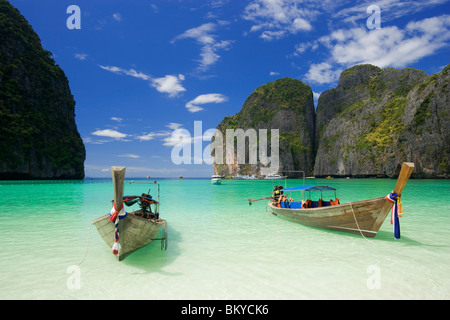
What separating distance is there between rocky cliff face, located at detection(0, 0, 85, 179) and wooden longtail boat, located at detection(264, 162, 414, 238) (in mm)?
72200

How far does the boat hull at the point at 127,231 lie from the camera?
707cm

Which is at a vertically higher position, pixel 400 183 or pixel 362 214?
pixel 400 183

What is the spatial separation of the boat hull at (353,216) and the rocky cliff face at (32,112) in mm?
72116

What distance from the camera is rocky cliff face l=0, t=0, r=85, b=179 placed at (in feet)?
198

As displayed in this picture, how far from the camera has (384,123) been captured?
87.9m

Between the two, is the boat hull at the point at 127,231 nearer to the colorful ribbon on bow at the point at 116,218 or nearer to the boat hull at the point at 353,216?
the colorful ribbon on bow at the point at 116,218

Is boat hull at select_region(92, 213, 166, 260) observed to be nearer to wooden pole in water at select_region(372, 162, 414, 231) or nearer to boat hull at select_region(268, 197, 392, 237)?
boat hull at select_region(268, 197, 392, 237)

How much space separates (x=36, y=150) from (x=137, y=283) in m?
76.3

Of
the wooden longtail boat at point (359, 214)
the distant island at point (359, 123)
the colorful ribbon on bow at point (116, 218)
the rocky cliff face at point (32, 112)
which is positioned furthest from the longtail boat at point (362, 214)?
the rocky cliff face at point (32, 112)

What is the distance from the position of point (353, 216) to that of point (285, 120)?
12385cm

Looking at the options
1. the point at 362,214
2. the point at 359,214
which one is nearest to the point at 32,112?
the point at 359,214

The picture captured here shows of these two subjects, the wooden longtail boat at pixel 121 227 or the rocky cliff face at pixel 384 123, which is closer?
the wooden longtail boat at pixel 121 227

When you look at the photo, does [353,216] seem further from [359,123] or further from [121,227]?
[359,123]

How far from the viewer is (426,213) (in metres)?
16.1
